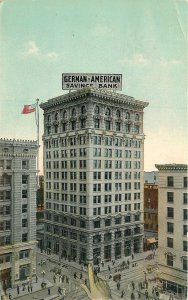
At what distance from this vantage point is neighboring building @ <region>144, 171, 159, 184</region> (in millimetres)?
19484

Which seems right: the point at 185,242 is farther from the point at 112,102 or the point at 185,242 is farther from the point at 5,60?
the point at 5,60

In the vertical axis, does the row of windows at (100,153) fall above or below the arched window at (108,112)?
below

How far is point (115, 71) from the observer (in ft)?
56.2

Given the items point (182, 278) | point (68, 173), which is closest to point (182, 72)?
point (68, 173)

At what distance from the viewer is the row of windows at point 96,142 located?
Result: 63.8ft

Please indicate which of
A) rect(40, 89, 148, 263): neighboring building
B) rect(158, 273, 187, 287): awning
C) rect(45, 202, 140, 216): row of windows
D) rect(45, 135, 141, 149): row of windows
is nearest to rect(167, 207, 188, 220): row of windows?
rect(40, 89, 148, 263): neighboring building

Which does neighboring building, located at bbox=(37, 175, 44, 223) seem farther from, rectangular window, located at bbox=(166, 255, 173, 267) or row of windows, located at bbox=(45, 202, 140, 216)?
rectangular window, located at bbox=(166, 255, 173, 267)

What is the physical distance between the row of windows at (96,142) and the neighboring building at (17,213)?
1.21 meters

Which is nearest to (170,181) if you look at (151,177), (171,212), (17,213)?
(151,177)

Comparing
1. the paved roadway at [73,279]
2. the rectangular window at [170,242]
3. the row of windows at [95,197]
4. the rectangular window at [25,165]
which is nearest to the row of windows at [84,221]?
the row of windows at [95,197]

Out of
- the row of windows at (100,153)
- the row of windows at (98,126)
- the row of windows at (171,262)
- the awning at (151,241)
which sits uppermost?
the row of windows at (98,126)

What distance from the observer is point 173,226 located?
19.2 meters

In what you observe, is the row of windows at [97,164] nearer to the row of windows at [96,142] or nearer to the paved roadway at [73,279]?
the row of windows at [96,142]

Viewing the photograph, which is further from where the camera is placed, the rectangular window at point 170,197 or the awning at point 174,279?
the rectangular window at point 170,197
